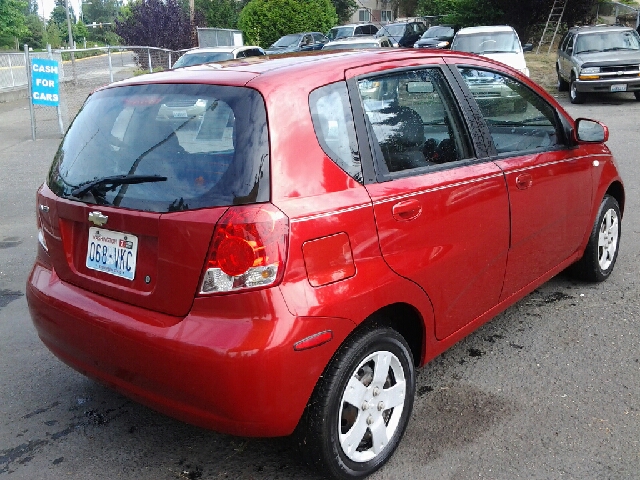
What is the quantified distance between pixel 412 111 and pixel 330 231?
38.4 inches

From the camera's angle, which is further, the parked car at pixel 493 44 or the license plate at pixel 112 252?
the parked car at pixel 493 44

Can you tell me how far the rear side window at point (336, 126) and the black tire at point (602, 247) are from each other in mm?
2639

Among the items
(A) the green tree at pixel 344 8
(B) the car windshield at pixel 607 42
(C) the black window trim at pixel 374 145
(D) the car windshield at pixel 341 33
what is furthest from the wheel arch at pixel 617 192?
(A) the green tree at pixel 344 8

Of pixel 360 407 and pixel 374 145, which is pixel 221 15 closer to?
pixel 374 145

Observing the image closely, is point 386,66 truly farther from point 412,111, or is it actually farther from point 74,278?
point 74,278

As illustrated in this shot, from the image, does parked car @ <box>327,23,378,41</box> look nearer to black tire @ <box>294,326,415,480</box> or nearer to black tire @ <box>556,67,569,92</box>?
black tire @ <box>556,67,569,92</box>

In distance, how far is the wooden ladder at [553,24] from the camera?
32.3 metres

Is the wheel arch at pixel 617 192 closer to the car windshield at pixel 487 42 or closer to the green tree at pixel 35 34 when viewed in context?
the car windshield at pixel 487 42

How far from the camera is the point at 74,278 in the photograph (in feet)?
10.1

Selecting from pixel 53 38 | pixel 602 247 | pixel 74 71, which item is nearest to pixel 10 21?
pixel 53 38

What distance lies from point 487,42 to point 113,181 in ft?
54.0

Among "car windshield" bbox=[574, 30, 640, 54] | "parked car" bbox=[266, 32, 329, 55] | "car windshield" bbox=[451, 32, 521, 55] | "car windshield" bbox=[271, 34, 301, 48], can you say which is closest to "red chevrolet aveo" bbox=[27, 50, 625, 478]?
"car windshield" bbox=[451, 32, 521, 55]

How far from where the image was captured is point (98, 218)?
291 cm

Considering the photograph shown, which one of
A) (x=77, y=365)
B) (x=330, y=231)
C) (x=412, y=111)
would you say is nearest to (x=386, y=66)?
(x=412, y=111)
